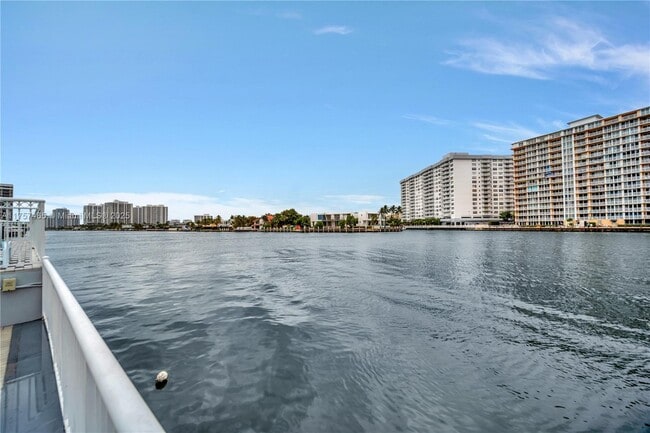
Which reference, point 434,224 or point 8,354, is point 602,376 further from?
point 434,224

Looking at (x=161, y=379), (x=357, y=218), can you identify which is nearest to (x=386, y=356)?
(x=161, y=379)

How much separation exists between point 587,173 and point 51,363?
157 meters

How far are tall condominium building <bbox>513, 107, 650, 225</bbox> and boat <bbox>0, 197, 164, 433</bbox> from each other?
483 ft

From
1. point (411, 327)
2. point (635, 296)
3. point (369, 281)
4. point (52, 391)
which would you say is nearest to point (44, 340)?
point (52, 391)

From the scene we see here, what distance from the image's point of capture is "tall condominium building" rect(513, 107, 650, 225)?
110m

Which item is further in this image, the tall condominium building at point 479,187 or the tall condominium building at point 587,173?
the tall condominium building at point 479,187

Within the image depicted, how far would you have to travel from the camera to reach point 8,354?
6.53 meters

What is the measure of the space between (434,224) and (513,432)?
18916 cm

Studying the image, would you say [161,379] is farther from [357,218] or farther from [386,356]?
[357,218]

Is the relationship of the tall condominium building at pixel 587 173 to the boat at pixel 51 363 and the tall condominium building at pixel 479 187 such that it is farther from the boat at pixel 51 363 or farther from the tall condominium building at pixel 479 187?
the boat at pixel 51 363

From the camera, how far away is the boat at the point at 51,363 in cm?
173

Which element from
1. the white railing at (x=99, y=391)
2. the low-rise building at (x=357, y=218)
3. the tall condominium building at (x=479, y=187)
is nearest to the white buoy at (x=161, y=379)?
the white railing at (x=99, y=391)

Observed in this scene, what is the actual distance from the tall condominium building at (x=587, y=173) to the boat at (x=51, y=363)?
483ft

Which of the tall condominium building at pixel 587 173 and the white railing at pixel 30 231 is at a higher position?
the tall condominium building at pixel 587 173
